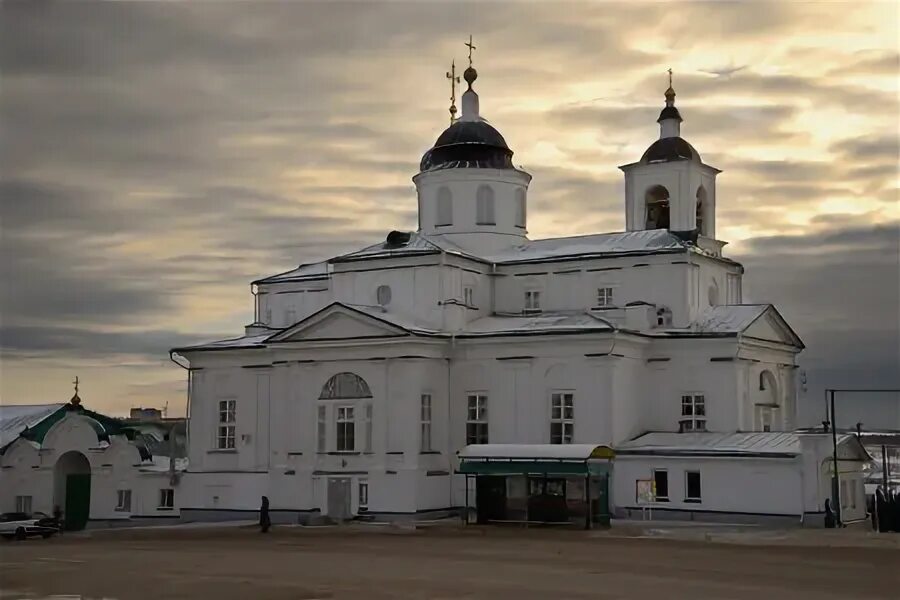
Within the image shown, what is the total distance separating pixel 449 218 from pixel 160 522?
16.0 metres

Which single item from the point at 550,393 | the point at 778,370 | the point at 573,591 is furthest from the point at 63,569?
the point at 778,370

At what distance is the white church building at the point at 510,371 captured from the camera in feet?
133

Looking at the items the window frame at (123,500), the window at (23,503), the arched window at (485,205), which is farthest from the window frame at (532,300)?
the window at (23,503)

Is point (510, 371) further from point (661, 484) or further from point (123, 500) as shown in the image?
point (123, 500)

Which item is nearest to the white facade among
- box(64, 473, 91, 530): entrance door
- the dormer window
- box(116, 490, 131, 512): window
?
box(116, 490, 131, 512): window

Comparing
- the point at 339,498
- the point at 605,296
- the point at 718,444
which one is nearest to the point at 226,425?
the point at 339,498

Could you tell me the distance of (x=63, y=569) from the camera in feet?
89.5

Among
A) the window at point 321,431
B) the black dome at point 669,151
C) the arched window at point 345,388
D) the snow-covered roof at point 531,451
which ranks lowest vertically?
the snow-covered roof at point 531,451

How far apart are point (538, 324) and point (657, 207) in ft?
27.3

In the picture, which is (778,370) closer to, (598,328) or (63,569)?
(598,328)

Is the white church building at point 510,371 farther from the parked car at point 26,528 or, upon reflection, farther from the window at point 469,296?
the parked car at point 26,528

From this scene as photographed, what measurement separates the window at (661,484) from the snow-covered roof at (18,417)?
91.0 ft

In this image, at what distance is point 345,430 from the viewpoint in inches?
1687

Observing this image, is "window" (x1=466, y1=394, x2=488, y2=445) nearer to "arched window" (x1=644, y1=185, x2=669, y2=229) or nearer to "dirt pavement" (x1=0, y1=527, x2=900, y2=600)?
"dirt pavement" (x1=0, y1=527, x2=900, y2=600)
